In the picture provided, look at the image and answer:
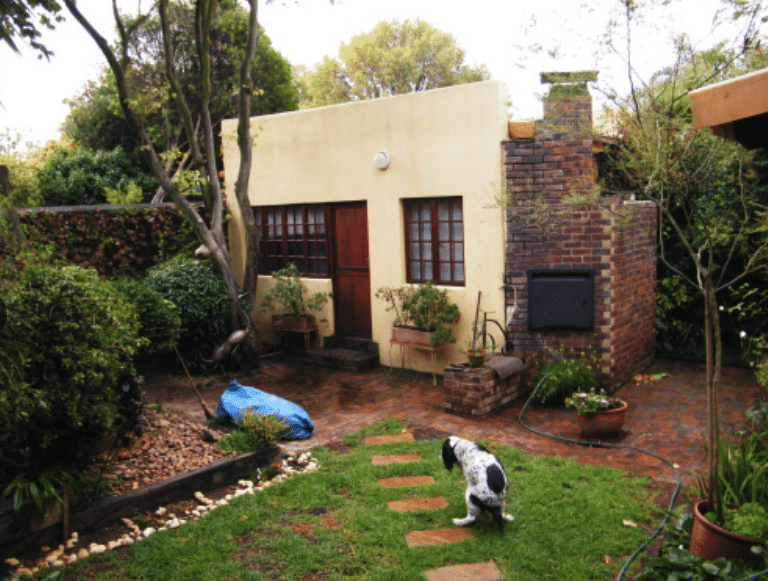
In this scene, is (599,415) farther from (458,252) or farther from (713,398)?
(458,252)

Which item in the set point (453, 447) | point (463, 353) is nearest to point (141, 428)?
point (453, 447)

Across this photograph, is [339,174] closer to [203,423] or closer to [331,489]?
[203,423]

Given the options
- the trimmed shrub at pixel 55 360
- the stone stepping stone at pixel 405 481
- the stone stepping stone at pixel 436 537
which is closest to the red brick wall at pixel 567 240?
the stone stepping stone at pixel 405 481

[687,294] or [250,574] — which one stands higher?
[687,294]

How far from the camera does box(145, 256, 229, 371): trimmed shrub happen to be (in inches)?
364

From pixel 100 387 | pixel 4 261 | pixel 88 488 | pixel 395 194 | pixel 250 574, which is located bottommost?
pixel 250 574

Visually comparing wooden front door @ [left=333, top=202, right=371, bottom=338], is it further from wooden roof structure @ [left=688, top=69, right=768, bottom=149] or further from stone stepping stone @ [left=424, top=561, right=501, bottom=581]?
wooden roof structure @ [left=688, top=69, right=768, bottom=149]

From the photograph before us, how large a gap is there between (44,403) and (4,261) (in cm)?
117

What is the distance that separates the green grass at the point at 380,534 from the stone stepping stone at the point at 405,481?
0.24 ft

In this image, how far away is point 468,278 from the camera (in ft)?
28.2

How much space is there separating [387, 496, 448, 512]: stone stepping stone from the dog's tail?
556 millimetres

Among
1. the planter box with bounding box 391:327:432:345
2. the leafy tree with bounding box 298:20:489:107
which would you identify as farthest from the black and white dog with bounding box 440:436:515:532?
the leafy tree with bounding box 298:20:489:107

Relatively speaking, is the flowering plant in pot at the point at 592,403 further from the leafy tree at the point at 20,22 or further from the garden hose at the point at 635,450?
the leafy tree at the point at 20,22

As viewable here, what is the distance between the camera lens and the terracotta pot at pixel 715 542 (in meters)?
3.52
